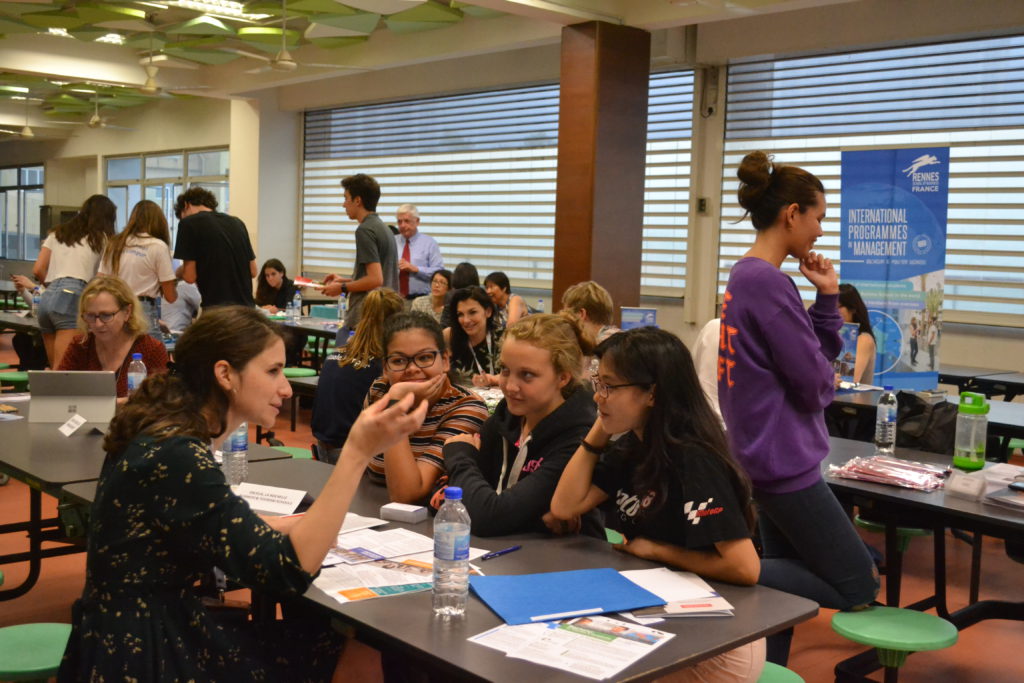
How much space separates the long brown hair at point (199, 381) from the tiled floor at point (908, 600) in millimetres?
1192

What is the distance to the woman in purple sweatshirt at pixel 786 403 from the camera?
8.79ft

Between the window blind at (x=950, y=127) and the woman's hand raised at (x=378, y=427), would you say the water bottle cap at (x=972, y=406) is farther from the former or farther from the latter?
the window blind at (x=950, y=127)

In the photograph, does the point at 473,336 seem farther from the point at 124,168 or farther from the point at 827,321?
the point at 124,168

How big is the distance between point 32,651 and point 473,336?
375 cm

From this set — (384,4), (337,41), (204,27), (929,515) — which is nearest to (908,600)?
(929,515)

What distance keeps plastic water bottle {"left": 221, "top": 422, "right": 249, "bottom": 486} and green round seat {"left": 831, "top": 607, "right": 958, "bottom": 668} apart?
5.88 feet

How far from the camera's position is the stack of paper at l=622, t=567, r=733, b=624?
2.00m

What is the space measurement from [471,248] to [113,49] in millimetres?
4924

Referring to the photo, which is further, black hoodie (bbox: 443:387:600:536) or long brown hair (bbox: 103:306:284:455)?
black hoodie (bbox: 443:387:600:536)

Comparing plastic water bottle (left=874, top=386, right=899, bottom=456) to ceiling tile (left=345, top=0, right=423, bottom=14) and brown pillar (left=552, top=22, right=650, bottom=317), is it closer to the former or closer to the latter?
brown pillar (left=552, top=22, right=650, bottom=317)

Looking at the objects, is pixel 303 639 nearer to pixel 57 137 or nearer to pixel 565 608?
pixel 565 608

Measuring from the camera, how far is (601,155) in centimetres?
746

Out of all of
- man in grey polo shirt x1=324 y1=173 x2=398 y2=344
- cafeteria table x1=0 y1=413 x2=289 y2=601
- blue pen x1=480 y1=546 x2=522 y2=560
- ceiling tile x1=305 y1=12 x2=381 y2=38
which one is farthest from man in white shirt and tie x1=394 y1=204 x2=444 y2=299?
blue pen x1=480 y1=546 x2=522 y2=560

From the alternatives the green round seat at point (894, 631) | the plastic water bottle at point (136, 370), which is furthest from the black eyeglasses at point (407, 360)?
the plastic water bottle at point (136, 370)
